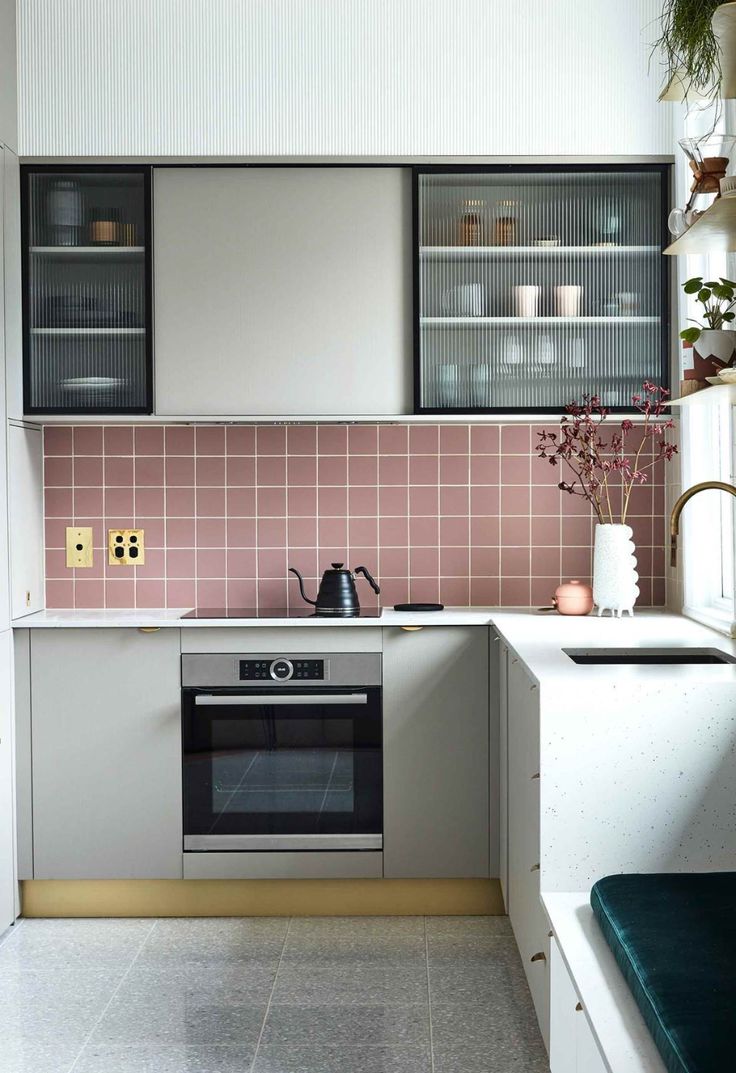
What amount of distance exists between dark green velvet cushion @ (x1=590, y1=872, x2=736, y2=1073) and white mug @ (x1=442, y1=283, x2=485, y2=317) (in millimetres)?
1942

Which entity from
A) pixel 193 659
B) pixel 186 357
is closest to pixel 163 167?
pixel 186 357

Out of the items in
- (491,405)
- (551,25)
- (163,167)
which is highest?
(551,25)

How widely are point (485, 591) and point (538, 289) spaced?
1.04 meters

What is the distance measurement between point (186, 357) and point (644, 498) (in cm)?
162

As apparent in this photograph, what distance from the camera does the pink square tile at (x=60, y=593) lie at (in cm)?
366

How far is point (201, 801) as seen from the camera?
10.6 ft

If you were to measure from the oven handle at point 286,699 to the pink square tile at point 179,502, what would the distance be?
2.42 feet

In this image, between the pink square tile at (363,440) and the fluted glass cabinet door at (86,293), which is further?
the pink square tile at (363,440)

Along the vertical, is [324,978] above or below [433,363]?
below

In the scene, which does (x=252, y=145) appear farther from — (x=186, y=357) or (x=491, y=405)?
(x=491, y=405)

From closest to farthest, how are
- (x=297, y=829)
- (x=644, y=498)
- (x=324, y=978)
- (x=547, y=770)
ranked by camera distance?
(x=547, y=770) → (x=324, y=978) → (x=297, y=829) → (x=644, y=498)

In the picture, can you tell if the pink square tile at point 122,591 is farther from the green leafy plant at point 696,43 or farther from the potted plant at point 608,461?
the green leafy plant at point 696,43

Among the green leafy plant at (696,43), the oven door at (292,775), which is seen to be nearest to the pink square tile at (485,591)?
the oven door at (292,775)

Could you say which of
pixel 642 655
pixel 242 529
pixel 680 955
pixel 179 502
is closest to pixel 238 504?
pixel 242 529
